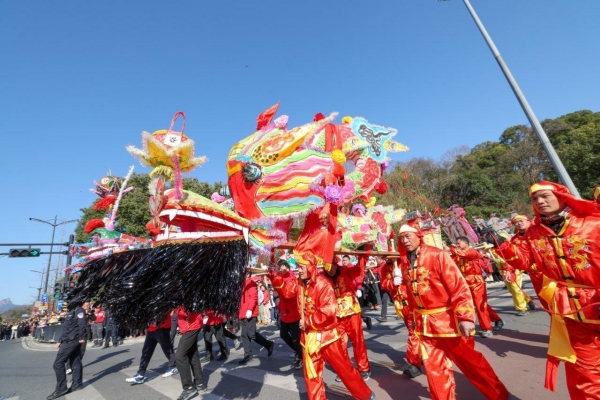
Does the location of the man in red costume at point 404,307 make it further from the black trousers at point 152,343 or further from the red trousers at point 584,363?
the black trousers at point 152,343

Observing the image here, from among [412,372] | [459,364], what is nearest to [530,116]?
[459,364]

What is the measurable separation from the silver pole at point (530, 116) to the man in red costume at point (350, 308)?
3091 mm

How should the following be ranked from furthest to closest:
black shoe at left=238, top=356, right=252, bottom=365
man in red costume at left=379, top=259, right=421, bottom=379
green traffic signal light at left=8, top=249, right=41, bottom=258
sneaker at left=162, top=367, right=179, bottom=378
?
1. green traffic signal light at left=8, top=249, right=41, bottom=258
2. black shoe at left=238, top=356, right=252, bottom=365
3. sneaker at left=162, top=367, right=179, bottom=378
4. man in red costume at left=379, top=259, right=421, bottom=379

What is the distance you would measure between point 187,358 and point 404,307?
137 inches

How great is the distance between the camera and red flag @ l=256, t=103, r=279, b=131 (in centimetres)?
379

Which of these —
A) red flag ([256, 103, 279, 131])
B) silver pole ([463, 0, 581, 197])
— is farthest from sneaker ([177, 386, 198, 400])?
silver pole ([463, 0, 581, 197])

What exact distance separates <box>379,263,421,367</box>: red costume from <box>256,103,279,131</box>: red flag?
9.12 ft

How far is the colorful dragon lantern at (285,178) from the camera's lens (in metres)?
3.13

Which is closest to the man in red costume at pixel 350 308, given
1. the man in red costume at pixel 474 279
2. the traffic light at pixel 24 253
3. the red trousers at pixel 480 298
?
the man in red costume at pixel 474 279

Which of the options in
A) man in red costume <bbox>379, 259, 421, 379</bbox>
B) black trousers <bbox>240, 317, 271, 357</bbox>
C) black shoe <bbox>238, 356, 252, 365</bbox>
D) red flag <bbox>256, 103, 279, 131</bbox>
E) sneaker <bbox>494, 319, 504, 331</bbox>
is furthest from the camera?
black trousers <bbox>240, 317, 271, 357</bbox>

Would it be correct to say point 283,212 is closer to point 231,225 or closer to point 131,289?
point 231,225

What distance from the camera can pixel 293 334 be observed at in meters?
6.11

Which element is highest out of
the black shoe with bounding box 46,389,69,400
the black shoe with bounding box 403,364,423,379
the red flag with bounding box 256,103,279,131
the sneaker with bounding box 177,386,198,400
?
the red flag with bounding box 256,103,279,131

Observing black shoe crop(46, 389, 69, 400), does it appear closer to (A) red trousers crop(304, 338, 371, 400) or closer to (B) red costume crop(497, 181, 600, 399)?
(A) red trousers crop(304, 338, 371, 400)
